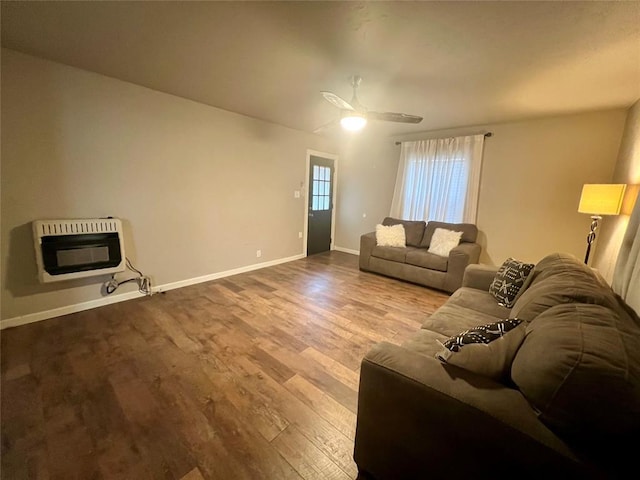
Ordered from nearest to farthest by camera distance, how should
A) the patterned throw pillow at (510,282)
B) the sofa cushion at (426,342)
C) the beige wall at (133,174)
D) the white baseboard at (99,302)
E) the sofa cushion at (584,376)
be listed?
the sofa cushion at (584,376) < the sofa cushion at (426,342) < the patterned throw pillow at (510,282) < the beige wall at (133,174) < the white baseboard at (99,302)

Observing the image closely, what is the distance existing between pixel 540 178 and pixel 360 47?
324 cm

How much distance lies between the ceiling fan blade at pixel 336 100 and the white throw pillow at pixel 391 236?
2.32 meters

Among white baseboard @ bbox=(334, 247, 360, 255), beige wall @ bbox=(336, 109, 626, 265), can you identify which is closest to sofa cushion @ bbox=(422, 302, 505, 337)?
beige wall @ bbox=(336, 109, 626, 265)

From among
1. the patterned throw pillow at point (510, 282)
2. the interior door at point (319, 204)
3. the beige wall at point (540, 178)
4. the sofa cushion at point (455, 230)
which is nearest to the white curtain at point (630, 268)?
the patterned throw pillow at point (510, 282)

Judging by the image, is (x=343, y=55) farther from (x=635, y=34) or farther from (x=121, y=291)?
(x=121, y=291)

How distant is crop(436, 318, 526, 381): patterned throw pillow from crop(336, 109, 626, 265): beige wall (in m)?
3.32

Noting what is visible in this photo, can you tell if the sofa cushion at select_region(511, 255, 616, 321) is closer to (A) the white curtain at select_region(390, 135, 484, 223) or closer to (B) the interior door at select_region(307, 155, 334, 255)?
(A) the white curtain at select_region(390, 135, 484, 223)

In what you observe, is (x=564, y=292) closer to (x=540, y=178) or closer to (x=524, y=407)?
(x=524, y=407)

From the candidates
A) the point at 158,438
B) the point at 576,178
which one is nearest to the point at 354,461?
the point at 158,438

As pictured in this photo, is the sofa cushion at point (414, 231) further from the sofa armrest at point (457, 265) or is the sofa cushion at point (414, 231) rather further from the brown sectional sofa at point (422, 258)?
the sofa armrest at point (457, 265)

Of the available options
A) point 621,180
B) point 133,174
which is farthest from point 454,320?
point 133,174

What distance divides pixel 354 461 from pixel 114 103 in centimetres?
370

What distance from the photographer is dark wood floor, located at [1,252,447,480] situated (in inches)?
50.6

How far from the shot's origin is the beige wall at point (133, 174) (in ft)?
7.48
